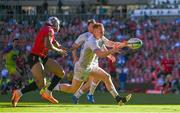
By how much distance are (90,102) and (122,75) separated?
12.1 m

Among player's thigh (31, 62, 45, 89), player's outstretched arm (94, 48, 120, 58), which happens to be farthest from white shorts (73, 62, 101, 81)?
player's outstretched arm (94, 48, 120, 58)

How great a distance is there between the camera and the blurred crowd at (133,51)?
29812 mm

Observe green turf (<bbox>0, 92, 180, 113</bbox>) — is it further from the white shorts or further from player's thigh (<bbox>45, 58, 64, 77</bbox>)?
player's thigh (<bbox>45, 58, 64, 77</bbox>)

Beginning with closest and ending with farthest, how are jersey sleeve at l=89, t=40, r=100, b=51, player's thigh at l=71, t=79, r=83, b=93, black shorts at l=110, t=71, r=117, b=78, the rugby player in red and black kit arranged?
1. jersey sleeve at l=89, t=40, r=100, b=51
2. the rugby player in red and black kit
3. player's thigh at l=71, t=79, r=83, b=93
4. black shorts at l=110, t=71, r=117, b=78

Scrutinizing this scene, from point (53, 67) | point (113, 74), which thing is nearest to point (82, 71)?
point (53, 67)

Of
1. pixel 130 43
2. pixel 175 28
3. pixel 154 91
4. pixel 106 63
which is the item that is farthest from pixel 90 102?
pixel 175 28

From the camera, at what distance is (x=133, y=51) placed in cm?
3244

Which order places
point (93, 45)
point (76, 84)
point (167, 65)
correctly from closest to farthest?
point (93, 45) → point (76, 84) → point (167, 65)

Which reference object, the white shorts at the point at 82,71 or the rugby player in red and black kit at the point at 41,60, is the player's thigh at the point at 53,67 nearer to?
the rugby player in red and black kit at the point at 41,60

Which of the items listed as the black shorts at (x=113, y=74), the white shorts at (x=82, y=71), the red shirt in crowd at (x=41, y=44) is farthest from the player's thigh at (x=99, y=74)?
the black shorts at (x=113, y=74)

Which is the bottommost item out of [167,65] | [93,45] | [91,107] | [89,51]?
[167,65]

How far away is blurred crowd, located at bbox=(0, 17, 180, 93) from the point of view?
97.8 ft

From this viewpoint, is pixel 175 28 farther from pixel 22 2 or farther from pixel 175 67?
pixel 22 2

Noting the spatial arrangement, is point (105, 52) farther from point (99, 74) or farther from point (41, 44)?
point (41, 44)
